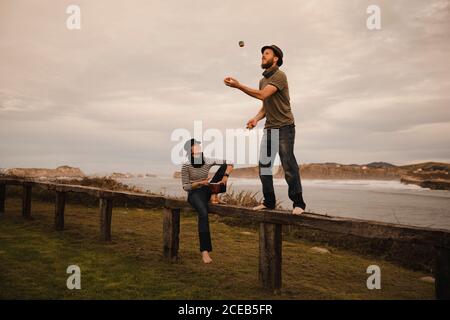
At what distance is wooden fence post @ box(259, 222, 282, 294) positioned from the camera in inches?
183

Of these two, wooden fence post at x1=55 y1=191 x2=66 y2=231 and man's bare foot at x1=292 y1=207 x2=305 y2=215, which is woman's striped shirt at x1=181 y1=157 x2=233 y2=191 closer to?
man's bare foot at x1=292 y1=207 x2=305 y2=215

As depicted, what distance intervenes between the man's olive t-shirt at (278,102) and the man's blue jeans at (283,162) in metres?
0.10

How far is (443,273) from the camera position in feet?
11.1

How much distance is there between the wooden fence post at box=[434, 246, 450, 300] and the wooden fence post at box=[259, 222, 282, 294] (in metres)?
1.87

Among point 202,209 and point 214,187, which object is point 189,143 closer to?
point 214,187

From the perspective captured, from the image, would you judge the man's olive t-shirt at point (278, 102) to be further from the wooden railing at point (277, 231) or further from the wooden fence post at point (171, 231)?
the wooden fence post at point (171, 231)

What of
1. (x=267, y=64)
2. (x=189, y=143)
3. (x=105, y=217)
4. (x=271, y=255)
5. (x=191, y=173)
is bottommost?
(x=271, y=255)

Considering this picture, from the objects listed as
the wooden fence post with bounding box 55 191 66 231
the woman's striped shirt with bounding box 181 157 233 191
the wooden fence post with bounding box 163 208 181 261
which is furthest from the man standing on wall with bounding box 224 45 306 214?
the wooden fence post with bounding box 55 191 66 231

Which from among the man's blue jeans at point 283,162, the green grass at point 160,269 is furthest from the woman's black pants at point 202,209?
the man's blue jeans at point 283,162

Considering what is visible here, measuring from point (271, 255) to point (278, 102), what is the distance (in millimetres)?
2157

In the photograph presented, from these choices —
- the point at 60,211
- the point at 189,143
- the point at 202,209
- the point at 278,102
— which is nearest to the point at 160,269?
the point at 202,209
